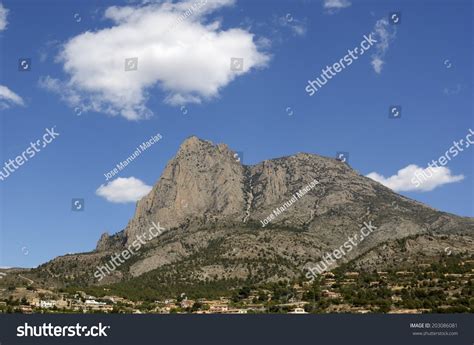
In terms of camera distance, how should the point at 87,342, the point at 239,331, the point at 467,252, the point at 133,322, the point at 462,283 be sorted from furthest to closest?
the point at 467,252
the point at 462,283
the point at 133,322
the point at 239,331
the point at 87,342

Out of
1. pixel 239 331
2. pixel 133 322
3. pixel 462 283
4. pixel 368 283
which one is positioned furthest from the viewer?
pixel 368 283

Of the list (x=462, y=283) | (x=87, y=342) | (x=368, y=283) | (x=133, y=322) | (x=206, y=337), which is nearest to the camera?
(x=87, y=342)

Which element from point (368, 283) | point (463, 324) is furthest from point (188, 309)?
point (463, 324)

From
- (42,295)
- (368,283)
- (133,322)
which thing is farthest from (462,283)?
(42,295)

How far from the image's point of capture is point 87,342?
6575 cm

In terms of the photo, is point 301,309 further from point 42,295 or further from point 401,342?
point 42,295

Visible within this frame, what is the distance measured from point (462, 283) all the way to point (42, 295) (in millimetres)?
125639

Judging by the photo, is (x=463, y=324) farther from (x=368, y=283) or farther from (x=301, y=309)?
(x=368, y=283)

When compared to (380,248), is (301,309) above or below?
below

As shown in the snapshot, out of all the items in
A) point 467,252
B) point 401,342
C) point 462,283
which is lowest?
point 401,342

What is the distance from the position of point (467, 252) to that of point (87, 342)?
147580mm

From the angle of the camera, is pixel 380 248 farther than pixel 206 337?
Yes

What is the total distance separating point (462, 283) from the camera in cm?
14350

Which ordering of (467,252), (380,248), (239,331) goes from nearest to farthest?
(239,331)
(467,252)
(380,248)
